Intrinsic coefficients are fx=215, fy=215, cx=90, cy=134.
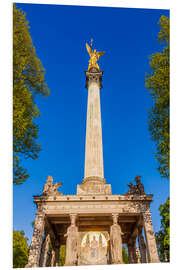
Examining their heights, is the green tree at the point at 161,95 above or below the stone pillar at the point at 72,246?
above

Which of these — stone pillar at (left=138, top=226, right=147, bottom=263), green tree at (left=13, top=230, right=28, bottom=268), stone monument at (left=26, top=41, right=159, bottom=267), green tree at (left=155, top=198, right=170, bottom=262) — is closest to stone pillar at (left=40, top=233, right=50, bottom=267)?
stone monument at (left=26, top=41, right=159, bottom=267)

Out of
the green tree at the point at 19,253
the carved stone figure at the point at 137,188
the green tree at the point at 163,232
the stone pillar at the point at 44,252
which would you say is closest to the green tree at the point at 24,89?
the stone pillar at the point at 44,252

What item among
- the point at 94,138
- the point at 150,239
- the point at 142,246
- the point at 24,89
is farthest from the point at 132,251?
the point at 24,89

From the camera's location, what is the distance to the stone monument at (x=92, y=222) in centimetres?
1680

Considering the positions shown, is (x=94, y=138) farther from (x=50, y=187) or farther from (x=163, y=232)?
(x=163, y=232)

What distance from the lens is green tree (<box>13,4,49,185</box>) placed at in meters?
15.9

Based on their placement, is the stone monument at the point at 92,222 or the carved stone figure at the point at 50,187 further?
the carved stone figure at the point at 50,187

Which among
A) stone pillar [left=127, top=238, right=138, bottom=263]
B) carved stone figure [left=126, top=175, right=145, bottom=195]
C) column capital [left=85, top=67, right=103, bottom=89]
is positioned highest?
column capital [left=85, top=67, right=103, bottom=89]

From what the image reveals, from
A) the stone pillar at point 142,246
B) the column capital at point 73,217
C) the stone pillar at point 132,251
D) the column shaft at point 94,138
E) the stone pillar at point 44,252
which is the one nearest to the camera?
the column capital at point 73,217

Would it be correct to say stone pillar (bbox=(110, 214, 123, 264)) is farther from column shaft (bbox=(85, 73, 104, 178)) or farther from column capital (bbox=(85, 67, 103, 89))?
column capital (bbox=(85, 67, 103, 89))

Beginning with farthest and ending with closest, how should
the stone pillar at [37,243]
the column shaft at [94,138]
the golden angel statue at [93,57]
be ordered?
the golden angel statue at [93,57] → the column shaft at [94,138] → the stone pillar at [37,243]

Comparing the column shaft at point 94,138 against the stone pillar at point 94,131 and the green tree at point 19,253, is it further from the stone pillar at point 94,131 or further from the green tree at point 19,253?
the green tree at point 19,253

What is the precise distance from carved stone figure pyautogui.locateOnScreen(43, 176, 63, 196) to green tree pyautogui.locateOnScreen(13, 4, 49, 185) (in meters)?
3.00

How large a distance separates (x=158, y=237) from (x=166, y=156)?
18.8m
